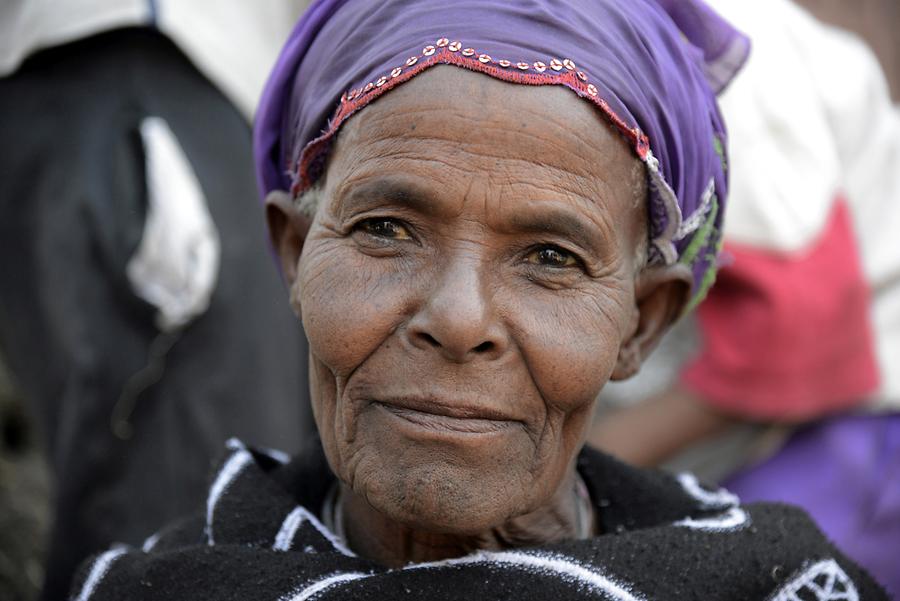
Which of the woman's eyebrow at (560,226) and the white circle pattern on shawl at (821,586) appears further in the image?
the white circle pattern on shawl at (821,586)

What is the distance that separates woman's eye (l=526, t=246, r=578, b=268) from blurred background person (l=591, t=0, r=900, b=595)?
183 cm

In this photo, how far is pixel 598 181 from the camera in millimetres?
1942

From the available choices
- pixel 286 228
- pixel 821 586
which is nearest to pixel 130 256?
pixel 286 228

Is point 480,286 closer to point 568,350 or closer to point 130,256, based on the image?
point 568,350

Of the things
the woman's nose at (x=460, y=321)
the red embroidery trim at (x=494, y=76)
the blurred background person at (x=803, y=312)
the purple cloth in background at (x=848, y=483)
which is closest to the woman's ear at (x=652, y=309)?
the red embroidery trim at (x=494, y=76)

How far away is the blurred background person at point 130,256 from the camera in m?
3.26

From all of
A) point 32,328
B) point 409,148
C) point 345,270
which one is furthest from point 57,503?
point 409,148

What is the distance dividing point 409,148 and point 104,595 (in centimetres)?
105

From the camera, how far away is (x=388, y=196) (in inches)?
75.7

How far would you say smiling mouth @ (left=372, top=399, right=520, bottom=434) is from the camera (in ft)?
6.09

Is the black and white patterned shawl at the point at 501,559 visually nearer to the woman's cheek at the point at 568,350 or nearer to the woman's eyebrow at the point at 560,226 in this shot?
the woman's cheek at the point at 568,350

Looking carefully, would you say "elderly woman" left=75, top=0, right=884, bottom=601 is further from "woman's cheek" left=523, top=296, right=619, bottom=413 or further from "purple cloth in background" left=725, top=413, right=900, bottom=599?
"purple cloth in background" left=725, top=413, right=900, bottom=599

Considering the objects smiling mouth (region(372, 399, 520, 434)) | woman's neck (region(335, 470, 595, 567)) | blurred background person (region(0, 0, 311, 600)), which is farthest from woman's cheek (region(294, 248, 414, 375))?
blurred background person (region(0, 0, 311, 600))

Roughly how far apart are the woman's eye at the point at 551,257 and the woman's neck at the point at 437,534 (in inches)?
21.0
